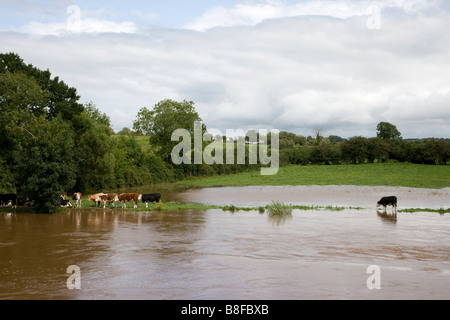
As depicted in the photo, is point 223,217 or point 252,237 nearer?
point 252,237

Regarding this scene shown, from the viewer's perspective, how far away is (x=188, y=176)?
58062mm

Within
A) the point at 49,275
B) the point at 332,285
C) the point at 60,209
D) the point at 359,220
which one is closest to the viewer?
the point at 332,285

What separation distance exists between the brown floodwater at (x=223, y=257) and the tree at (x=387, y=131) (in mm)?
64716

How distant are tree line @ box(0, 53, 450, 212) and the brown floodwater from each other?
9.35 feet

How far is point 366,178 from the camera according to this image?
46.5 m

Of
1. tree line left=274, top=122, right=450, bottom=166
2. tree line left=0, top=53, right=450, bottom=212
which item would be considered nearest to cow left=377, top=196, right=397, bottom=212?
tree line left=0, top=53, right=450, bottom=212

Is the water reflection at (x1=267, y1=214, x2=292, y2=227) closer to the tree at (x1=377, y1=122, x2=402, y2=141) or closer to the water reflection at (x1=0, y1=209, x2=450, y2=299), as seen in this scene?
the water reflection at (x1=0, y1=209, x2=450, y2=299)

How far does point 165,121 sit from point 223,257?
43.4 meters

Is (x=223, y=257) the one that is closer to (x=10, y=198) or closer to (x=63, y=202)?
(x=63, y=202)

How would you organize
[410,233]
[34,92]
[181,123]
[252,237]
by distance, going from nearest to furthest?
[252,237] < [410,233] < [34,92] < [181,123]

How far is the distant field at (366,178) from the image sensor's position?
4134 cm

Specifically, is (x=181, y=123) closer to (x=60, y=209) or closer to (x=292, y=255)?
(x=60, y=209)
